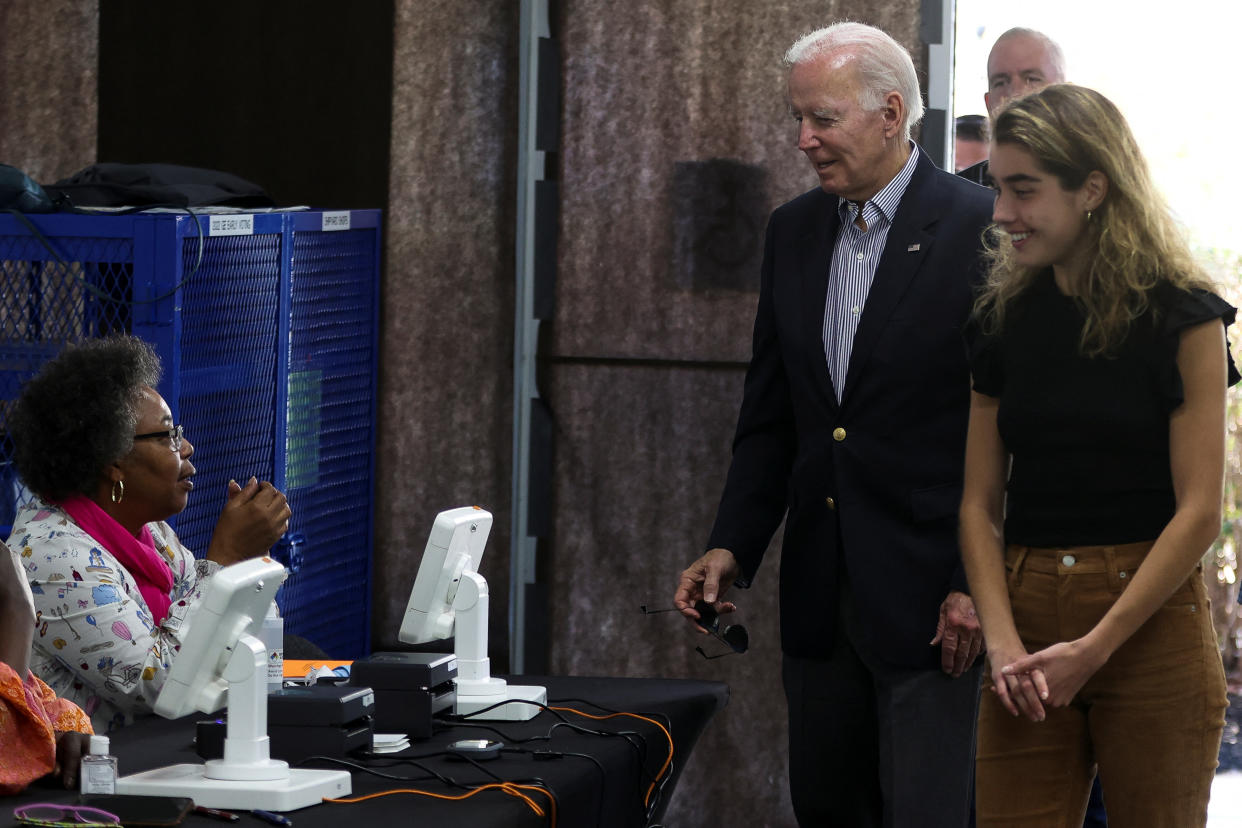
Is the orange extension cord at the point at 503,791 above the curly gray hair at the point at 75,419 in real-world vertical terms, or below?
below

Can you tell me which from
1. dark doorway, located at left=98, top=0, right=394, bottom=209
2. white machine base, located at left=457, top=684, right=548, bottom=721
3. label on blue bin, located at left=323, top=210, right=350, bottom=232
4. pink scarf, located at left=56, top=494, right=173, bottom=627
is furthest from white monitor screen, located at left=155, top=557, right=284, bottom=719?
dark doorway, located at left=98, top=0, right=394, bottom=209

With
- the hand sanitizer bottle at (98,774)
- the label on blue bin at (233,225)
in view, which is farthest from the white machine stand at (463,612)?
the label on blue bin at (233,225)

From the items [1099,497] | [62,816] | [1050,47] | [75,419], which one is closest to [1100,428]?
[1099,497]

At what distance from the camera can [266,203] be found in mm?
3959

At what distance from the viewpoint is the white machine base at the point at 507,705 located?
255cm

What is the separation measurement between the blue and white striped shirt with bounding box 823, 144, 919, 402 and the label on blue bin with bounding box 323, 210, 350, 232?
169cm

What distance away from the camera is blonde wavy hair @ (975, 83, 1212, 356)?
2127mm

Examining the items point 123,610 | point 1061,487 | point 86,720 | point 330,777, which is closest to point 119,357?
point 123,610

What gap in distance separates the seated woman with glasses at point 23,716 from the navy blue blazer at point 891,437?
1.16 m

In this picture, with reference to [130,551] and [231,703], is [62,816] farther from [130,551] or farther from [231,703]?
[130,551]

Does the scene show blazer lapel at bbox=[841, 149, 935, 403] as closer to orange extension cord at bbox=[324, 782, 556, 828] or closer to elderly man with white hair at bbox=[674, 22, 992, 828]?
elderly man with white hair at bbox=[674, 22, 992, 828]

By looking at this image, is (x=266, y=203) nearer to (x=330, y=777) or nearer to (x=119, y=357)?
(x=119, y=357)

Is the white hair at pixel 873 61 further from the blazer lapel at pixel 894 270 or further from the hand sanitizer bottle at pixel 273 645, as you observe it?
the hand sanitizer bottle at pixel 273 645

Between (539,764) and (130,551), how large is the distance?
95 cm
